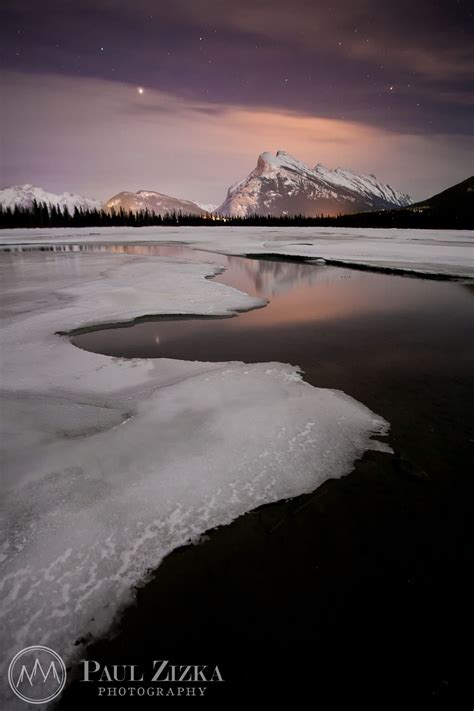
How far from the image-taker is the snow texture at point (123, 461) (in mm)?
2350

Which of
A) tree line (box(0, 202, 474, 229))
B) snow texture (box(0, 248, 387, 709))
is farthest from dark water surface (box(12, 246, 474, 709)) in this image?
tree line (box(0, 202, 474, 229))

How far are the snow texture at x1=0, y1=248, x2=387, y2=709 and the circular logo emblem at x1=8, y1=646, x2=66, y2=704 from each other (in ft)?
0.14

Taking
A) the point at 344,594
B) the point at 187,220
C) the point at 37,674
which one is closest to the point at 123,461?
the point at 37,674

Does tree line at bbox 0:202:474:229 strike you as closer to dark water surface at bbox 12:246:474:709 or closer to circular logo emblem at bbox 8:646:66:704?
dark water surface at bbox 12:246:474:709

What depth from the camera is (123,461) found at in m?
3.38

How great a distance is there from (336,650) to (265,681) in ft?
1.39

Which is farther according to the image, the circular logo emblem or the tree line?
the tree line

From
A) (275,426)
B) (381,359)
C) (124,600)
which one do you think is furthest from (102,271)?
(124,600)

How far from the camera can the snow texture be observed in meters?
2.35

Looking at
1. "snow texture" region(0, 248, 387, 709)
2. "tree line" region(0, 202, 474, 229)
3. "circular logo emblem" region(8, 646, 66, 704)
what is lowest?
"circular logo emblem" region(8, 646, 66, 704)

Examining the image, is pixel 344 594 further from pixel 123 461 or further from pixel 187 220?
pixel 187 220

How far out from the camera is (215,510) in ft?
9.68

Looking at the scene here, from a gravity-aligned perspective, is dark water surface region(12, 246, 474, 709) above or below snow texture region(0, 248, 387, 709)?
below

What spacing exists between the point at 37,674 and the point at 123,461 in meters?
1.59
